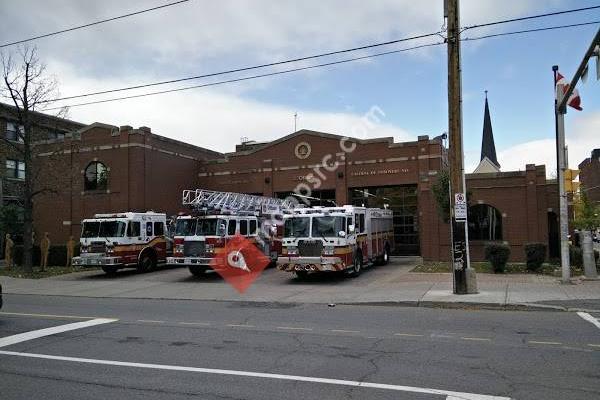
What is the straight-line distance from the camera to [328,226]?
18.6 meters

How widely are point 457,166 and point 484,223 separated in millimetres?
12123

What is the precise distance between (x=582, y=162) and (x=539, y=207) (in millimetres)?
88454

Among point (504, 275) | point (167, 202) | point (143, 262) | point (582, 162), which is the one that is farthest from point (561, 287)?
point (582, 162)

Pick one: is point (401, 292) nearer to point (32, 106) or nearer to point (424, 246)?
point (424, 246)

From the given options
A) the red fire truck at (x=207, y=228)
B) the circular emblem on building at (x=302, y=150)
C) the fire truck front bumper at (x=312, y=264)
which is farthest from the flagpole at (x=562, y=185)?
the circular emblem on building at (x=302, y=150)

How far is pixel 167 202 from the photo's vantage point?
1224 inches

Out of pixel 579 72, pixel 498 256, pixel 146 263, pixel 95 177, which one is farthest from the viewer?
pixel 95 177

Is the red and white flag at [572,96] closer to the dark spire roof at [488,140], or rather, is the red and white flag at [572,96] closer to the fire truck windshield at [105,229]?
the fire truck windshield at [105,229]

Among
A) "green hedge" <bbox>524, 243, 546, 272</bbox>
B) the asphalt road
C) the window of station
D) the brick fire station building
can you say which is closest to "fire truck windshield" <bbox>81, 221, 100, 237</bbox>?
the brick fire station building

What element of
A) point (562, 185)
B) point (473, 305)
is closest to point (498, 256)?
point (562, 185)

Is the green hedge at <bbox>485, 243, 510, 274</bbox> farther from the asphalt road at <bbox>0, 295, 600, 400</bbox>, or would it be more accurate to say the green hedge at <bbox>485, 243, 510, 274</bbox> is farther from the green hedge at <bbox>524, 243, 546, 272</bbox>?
the asphalt road at <bbox>0, 295, 600, 400</bbox>

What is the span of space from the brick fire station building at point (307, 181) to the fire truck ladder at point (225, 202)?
5.26 metres

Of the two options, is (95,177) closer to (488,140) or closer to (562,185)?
(562,185)

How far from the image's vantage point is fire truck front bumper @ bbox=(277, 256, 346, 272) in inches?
711
